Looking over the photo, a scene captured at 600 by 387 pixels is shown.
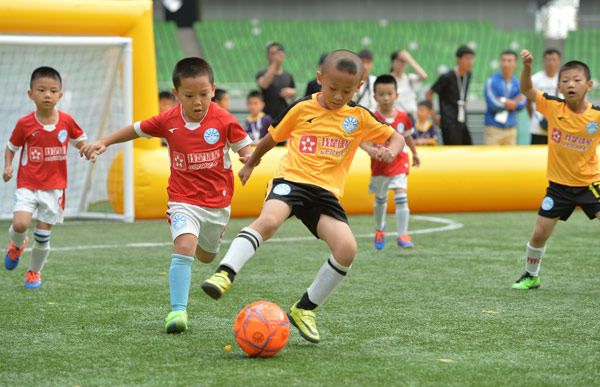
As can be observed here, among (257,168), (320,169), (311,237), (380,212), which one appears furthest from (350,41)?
(320,169)

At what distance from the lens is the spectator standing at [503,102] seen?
41.8 ft

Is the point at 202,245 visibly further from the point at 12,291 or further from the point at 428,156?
the point at 428,156

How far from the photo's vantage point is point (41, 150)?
6508 mm

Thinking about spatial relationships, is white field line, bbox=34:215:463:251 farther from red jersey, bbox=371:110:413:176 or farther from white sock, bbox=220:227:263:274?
white sock, bbox=220:227:263:274

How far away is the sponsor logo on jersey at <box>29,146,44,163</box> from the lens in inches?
256

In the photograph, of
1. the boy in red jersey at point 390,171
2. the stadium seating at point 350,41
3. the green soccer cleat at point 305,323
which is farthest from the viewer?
the stadium seating at point 350,41

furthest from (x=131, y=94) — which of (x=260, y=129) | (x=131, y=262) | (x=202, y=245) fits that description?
(x=202, y=245)

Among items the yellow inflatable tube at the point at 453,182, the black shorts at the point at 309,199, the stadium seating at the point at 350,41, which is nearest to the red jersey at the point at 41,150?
the black shorts at the point at 309,199

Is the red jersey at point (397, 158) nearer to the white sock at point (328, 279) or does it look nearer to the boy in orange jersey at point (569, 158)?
the boy in orange jersey at point (569, 158)

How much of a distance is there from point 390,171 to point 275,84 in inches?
157

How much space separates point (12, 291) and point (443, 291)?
3183 millimetres

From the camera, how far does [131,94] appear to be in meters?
10.6

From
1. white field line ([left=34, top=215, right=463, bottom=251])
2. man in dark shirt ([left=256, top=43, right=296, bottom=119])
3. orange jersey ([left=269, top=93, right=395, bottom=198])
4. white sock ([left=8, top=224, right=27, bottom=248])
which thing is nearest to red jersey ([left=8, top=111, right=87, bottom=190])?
white sock ([left=8, top=224, right=27, bottom=248])

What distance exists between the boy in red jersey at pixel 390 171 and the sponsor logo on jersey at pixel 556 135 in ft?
7.83
